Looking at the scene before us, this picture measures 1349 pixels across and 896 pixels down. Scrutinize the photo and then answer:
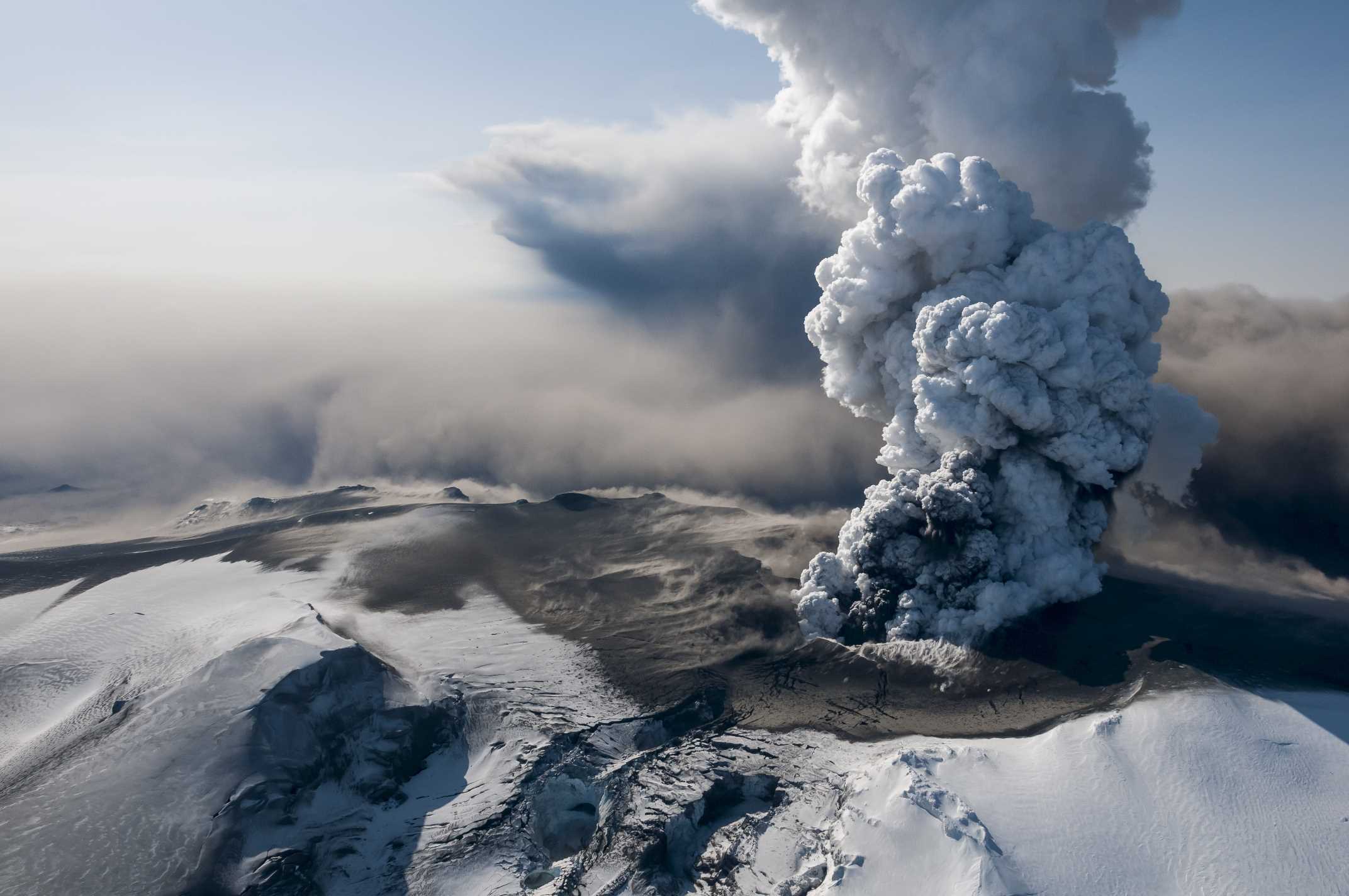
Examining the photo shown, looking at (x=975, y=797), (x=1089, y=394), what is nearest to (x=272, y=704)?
(x=975, y=797)

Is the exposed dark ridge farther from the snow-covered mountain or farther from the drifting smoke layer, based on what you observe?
the drifting smoke layer

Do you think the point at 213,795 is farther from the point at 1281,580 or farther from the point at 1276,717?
the point at 1281,580

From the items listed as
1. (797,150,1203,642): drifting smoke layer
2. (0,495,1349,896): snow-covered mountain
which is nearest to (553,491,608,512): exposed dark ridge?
(0,495,1349,896): snow-covered mountain

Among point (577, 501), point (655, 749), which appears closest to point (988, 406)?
point (655, 749)

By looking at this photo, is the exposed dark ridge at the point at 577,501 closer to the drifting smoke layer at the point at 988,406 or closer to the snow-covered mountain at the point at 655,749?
the snow-covered mountain at the point at 655,749

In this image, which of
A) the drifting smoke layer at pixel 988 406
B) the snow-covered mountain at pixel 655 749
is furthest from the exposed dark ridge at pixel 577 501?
the drifting smoke layer at pixel 988 406

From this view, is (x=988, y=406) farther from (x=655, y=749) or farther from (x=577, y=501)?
(x=577, y=501)
